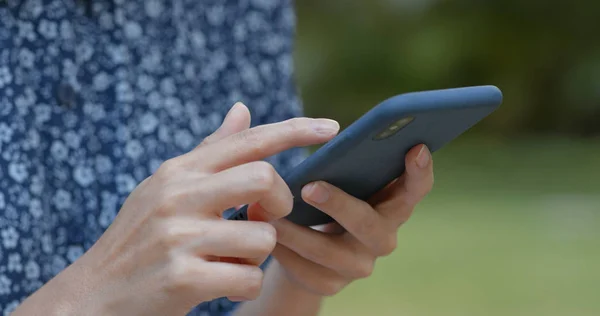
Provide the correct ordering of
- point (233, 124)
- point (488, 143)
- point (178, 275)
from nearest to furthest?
point (178, 275) < point (233, 124) < point (488, 143)

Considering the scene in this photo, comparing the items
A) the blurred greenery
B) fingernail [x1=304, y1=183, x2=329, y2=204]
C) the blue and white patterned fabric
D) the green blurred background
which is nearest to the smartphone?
fingernail [x1=304, y1=183, x2=329, y2=204]

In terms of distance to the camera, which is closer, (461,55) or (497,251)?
(497,251)

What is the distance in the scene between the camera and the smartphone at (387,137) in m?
0.68

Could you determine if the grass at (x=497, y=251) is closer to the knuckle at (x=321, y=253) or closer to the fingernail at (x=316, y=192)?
the knuckle at (x=321, y=253)

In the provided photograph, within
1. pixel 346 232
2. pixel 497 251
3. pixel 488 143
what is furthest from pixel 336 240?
pixel 488 143

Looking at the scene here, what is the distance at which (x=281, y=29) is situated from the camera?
1177 mm

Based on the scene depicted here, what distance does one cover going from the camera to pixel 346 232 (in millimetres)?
906

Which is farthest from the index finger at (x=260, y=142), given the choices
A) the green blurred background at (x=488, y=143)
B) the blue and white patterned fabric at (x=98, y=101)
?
the green blurred background at (x=488, y=143)

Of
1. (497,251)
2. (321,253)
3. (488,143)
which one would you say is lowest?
(488,143)

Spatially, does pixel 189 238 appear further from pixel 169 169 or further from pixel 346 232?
pixel 346 232

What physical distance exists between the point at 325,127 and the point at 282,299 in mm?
307

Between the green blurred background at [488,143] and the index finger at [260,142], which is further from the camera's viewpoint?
the green blurred background at [488,143]

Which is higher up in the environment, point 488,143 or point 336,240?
point 336,240

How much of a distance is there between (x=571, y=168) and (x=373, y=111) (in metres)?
6.49
